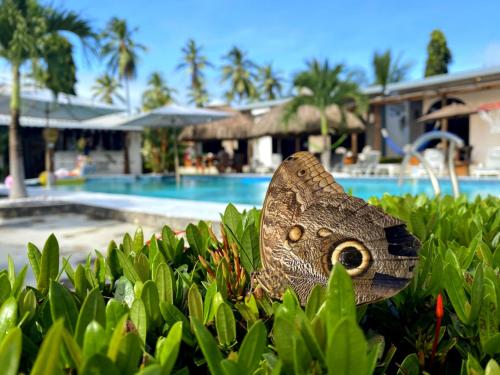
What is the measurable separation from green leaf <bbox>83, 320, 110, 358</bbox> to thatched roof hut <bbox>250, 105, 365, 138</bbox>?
18670 mm

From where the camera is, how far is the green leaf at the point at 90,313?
2.67 feet

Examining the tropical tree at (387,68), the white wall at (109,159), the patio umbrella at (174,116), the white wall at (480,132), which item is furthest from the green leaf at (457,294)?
the white wall at (109,159)

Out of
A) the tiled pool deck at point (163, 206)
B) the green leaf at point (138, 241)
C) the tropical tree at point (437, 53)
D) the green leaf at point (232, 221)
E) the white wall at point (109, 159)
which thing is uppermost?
the tropical tree at point (437, 53)

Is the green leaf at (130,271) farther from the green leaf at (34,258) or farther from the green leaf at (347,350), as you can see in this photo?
the green leaf at (347,350)

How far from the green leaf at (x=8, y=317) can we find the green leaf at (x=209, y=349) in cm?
42

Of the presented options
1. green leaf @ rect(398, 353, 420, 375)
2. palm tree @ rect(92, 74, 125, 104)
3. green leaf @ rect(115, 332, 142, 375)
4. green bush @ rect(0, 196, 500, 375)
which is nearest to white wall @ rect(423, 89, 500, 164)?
green bush @ rect(0, 196, 500, 375)

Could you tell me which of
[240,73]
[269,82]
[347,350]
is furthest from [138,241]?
[240,73]

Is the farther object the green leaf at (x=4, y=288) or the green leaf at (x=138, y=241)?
the green leaf at (x=138, y=241)

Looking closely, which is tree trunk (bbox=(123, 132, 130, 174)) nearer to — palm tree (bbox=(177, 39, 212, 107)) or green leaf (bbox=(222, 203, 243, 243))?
palm tree (bbox=(177, 39, 212, 107))

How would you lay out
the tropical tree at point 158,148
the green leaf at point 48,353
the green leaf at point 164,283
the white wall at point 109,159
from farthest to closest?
the tropical tree at point 158,148 → the white wall at point 109,159 → the green leaf at point 164,283 → the green leaf at point 48,353

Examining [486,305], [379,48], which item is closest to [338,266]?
[486,305]

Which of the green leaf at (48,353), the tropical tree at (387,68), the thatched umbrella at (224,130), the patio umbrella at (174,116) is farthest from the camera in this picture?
the thatched umbrella at (224,130)

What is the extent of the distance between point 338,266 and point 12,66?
379 inches

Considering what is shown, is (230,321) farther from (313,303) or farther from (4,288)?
(4,288)
